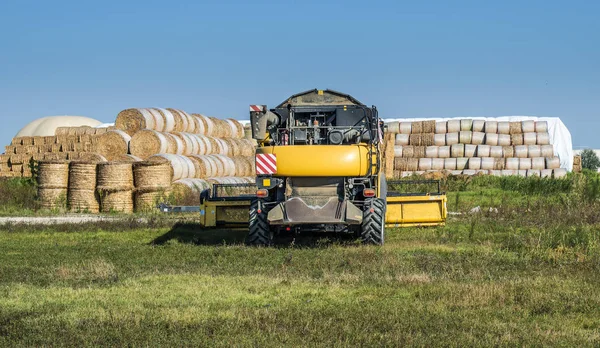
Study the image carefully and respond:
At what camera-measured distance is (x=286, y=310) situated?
769 cm

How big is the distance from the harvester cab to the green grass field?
0.52 m

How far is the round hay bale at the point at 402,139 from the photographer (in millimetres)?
39438

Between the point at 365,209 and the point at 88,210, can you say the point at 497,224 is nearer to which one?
the point at 365,209

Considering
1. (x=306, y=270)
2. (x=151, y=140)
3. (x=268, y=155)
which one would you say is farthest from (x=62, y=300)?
(x=151, y=140)

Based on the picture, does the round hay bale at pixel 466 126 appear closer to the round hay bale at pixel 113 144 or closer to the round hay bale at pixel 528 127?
the round hay bale at pixel 528 127

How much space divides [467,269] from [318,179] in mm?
3559

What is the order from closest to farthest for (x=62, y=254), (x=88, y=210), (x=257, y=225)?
(x=62, y=254) → (x=257, y=225) → (x=88, y=210)

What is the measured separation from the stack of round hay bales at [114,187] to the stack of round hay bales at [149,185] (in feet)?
0.91

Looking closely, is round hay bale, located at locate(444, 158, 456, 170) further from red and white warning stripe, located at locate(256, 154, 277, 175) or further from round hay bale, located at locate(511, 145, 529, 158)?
red and white warning stripe, located at locate(256, 154, 277, 175)

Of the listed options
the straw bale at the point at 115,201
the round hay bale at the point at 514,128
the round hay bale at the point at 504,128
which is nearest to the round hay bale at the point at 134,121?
the straw bale at the point at 115,201

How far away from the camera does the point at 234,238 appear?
51.2 feet

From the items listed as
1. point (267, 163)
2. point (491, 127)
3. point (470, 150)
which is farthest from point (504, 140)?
point (267, 163)

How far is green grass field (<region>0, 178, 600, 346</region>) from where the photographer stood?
6754 millimetres

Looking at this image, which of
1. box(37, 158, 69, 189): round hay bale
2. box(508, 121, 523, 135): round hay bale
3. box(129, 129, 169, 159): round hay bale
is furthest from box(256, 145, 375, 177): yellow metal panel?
box(508, 121, 523, 135): round hay bale
